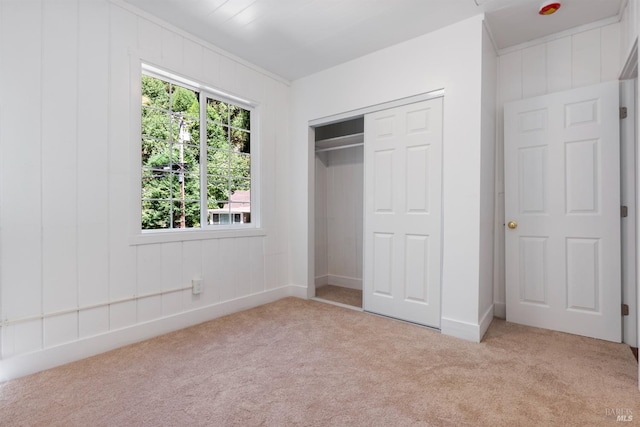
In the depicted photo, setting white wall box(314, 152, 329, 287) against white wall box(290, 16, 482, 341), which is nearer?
white wall box(290, 16, 482, 341)

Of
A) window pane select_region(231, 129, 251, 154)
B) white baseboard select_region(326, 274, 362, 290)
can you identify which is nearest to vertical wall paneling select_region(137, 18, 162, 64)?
window pane select_region(231, 129, 251, 154)

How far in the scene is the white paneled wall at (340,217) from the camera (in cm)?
425

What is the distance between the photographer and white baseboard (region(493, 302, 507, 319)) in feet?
10.1

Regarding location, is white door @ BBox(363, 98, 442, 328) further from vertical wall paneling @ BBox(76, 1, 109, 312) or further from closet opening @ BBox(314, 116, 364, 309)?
vertical wall paneling @ BBox(76, 1, 109, 312)

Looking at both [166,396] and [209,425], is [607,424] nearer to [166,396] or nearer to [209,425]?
[209,425]

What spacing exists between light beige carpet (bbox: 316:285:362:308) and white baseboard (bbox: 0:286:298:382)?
0.87m

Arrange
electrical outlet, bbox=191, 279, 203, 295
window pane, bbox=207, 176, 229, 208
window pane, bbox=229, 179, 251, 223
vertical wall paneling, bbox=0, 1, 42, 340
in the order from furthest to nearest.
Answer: window pane, bbox=229, 179, 251, 223, window pane, bbox=207, 176, 229, 208, electrical outlet, bbox=191, 279, 203, 295, vertical wall paneling, bbox=0, 1, 42, 340

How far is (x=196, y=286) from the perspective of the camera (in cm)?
289

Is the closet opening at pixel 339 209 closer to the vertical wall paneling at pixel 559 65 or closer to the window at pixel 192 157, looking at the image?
the window at pixel 192 157

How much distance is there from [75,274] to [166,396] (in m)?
1.13

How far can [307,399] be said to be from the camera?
5.66 feet

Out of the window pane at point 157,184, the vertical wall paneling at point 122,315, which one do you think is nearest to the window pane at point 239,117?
the window pane at point 157,184

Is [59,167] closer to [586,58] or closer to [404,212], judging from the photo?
[404,212]

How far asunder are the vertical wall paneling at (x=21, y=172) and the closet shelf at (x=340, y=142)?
288 centimetres
